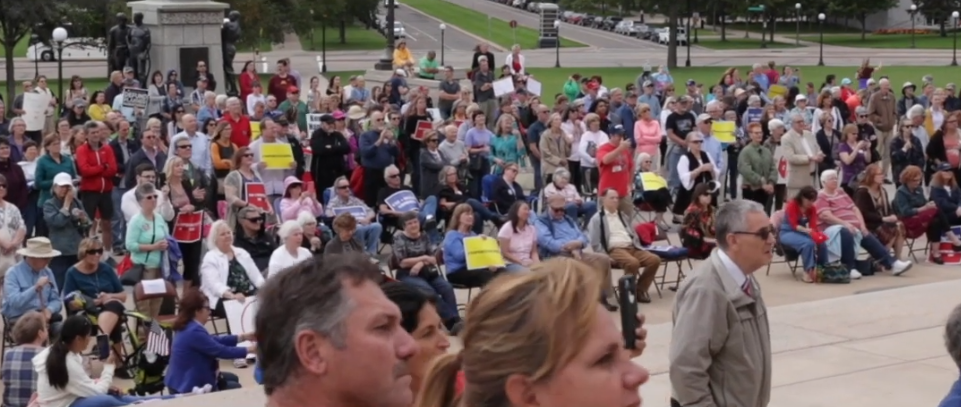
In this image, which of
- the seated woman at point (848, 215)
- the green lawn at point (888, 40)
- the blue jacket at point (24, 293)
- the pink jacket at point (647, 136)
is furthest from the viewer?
the green lawn at point (888, 40)

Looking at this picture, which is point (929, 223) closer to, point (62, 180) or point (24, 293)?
point (62, 180)

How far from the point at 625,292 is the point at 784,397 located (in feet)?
21.9

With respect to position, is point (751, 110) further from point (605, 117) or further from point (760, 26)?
point (760, 26)

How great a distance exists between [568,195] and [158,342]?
7.33 meters

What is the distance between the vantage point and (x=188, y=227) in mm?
15070

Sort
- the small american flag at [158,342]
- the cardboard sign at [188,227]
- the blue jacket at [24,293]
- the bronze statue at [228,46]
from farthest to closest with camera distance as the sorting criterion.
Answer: the bronze statue at [228,46] < the cardboard sign at [188,227] < the blue jacket at [24,293] < the small american flag at [158,342]

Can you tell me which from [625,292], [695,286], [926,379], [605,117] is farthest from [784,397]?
[605,117]

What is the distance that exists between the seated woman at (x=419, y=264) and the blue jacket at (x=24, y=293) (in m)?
3.35

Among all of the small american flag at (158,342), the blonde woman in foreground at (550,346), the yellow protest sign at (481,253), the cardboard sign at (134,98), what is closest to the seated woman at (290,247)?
the yellow protest sign at (481,253)

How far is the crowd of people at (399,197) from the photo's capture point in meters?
12.0

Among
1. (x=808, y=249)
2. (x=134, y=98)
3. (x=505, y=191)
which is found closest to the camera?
(x=808, y=249)

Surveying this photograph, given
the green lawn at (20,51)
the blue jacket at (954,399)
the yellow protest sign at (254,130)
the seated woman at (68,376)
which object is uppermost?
the green lawn at (20,51)

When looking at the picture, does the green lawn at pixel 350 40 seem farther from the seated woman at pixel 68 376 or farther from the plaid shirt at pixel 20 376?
the seated woman at pixel 68 376

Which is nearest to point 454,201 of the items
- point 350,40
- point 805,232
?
point 805,232
